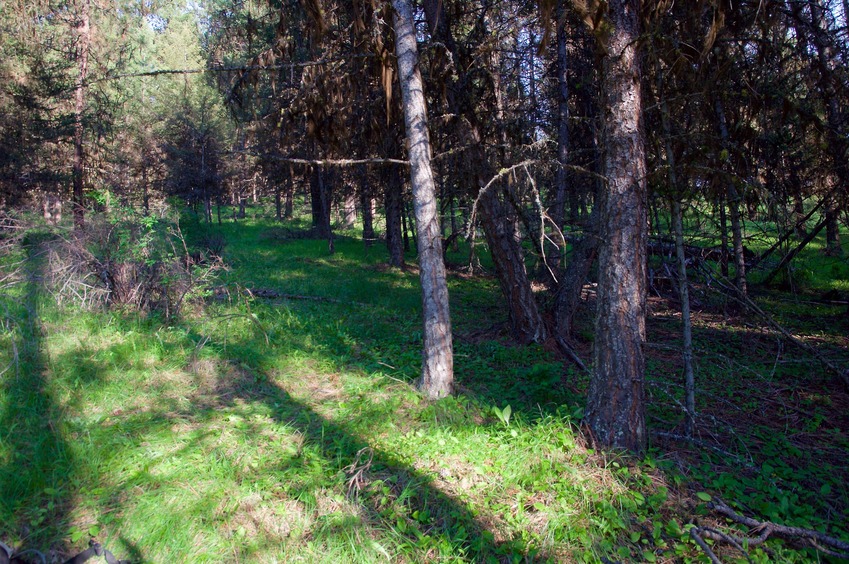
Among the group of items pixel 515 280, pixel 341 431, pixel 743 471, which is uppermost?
pixel 515 280

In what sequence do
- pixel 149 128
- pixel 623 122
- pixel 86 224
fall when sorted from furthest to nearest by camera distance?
pixel 149 128
pixel 86 224
pixel 623 122

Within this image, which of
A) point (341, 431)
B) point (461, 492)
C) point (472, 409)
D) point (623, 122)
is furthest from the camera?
point (472, 409)

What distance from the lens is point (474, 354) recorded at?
7.03 meters

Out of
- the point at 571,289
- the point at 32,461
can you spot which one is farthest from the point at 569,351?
the point at 32,461

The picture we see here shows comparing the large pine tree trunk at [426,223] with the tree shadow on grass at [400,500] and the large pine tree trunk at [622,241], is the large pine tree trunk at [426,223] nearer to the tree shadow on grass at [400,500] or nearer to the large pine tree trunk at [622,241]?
the tree shadow on grass at [400,500]

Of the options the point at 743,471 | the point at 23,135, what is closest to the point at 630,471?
the point at 743,471

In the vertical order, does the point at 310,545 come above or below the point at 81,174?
below

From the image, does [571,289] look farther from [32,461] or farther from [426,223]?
[32,461]

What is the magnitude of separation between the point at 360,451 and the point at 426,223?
225 centimetres

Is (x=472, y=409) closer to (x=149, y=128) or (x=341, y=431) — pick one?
(x=341, y=431)

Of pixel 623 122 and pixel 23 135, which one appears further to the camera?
pixel 23 135

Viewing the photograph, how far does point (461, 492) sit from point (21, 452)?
340 cm

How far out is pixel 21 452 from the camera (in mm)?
4043

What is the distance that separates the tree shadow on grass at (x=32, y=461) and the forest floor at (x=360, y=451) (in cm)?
2
